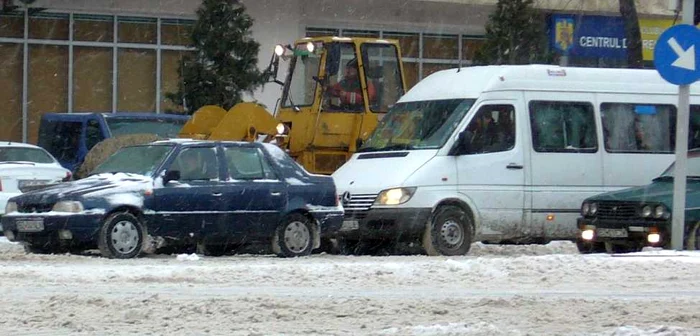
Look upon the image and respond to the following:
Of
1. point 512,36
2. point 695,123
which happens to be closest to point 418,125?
point 695,123

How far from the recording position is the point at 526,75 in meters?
19.4

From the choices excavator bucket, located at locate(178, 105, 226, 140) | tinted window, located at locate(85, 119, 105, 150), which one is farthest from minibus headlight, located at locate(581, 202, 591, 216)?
tinted window, located at locate(85, 119, 105, 150)

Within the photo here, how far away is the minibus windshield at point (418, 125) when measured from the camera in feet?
61.6

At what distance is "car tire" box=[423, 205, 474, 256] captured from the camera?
60.4 feet

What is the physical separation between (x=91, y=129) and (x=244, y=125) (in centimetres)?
382

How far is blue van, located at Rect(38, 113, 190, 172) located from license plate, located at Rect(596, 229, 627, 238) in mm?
7996

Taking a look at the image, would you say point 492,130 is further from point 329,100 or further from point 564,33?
point 564,33

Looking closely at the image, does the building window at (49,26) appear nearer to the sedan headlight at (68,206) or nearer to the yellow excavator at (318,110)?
the yellow excavator at (318,110)

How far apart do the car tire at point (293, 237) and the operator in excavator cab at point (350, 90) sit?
3194 mm

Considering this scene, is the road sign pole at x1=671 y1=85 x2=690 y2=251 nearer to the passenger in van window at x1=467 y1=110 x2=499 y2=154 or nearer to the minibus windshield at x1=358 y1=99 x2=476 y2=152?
the passenger in van window at x1=467 y1=110 x2=499 y2=154

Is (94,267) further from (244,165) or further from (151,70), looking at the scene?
(151,70)

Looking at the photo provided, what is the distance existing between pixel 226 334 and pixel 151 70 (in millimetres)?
23591

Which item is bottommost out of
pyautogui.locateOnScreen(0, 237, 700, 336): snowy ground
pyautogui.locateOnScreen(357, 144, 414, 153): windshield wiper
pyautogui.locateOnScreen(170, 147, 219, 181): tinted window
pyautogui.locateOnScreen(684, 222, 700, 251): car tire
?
pyautogui.locateOnScreen(0, 237, 700, 336): snowy ground

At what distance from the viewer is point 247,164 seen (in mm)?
17969
